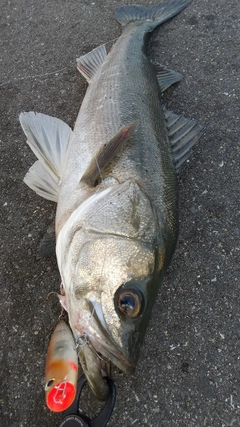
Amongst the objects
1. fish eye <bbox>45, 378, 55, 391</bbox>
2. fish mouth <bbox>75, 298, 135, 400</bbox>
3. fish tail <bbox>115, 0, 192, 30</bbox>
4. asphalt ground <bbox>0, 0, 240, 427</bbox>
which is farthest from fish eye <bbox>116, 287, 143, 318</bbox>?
fish tail <bbox>115, 0, 192, 30</bbox>

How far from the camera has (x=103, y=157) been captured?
2535 millimetres

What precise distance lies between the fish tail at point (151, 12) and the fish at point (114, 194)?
564 millimetres

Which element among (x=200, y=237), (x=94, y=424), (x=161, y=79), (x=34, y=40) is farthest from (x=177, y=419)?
(x=34, y=40)

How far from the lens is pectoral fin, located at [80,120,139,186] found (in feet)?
8.31

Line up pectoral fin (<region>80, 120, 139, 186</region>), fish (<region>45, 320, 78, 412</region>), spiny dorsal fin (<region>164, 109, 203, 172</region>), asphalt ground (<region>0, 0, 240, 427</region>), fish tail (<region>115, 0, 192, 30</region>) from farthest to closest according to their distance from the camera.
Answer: fish tail (<region>115, 0, 192, 30</region>)
spiny dorsal fin (<region>164, 109, 203, 172</region>)
pectoral fin (<region>80, 120, 139, 186</region>)
asphalt ground (<region>0, 0, 240, 427</region>)
fish (<region>45, 320, 78, 412</region>)

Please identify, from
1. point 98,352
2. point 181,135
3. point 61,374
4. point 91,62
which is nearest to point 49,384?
point 61,374

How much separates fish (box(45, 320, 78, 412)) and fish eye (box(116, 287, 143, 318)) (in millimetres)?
356

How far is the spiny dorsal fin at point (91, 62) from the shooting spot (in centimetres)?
376

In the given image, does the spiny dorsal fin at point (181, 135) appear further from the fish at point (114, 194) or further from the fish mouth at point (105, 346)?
the fish mouth at point (105, 346)

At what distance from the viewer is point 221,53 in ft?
13.1

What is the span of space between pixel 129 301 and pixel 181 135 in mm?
1584

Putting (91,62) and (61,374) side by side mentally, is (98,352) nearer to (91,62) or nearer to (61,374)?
(61,374)

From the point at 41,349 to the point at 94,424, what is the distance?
607 mm

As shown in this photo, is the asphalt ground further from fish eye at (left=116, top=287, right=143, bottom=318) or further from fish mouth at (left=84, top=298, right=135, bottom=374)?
fish eye at (left=116, top=287, right=143, bottom=318)
